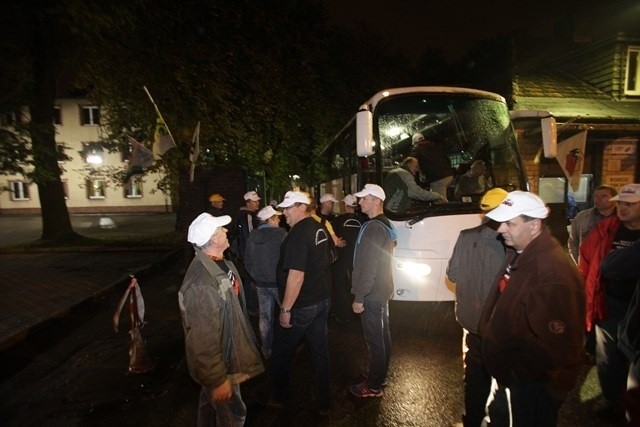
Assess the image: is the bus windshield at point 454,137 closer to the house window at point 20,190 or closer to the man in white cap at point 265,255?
the man in white cap at point 265,255

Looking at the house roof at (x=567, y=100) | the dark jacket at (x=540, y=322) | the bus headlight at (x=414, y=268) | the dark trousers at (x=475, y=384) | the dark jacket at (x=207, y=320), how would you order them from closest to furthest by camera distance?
the dark jacket at (x=540, y=322) < the dark jacket at (x=207, y=320) < the dark trousers at (x=475, y=384) < the bus headlight at (x=414, y=268) < the house roof at (x=567, y=100)

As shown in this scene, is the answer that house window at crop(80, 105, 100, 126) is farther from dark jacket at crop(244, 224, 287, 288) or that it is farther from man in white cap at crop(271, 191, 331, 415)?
man in white cap at crop(271, 191, 331, 415)

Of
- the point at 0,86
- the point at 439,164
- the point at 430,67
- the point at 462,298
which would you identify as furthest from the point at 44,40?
the point at 430,67

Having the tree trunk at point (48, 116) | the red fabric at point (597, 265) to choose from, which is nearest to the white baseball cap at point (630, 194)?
the red fabric at point (597, 265)

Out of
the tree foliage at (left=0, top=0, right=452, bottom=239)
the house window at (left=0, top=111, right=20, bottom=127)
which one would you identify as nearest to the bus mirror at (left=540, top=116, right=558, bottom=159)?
the tree foliage at (left=0, top=0, right=452, bottom=239)

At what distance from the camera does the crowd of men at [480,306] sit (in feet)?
7.11

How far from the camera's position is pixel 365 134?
5207 mm

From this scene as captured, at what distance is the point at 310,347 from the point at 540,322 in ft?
6.78

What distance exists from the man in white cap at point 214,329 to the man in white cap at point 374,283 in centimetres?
121

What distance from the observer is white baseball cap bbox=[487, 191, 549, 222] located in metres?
2.32

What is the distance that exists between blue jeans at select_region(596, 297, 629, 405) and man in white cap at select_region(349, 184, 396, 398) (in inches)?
75.8

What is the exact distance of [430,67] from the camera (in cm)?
3303

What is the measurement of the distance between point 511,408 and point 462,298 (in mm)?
945

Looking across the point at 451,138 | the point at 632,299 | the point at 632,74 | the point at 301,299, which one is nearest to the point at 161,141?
the point at 451,138
